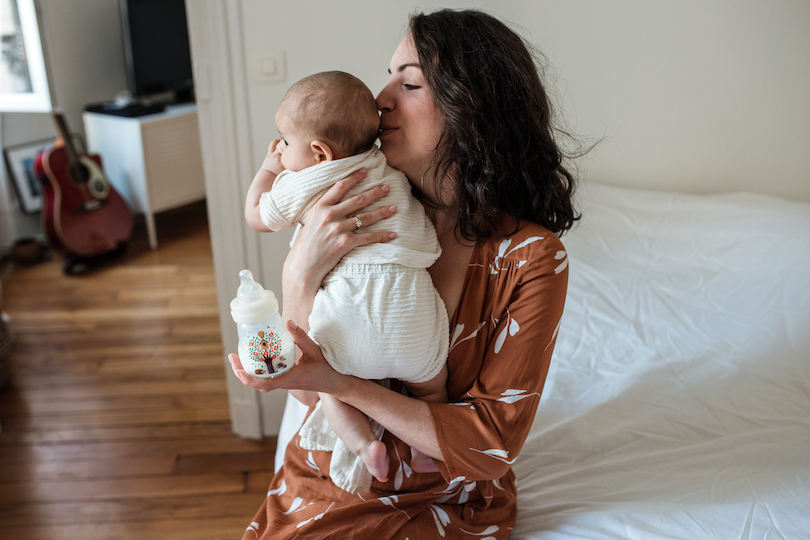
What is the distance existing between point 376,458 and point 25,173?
329cm

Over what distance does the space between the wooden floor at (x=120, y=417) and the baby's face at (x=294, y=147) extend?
125 cm

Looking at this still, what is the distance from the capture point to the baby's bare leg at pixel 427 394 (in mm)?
1049

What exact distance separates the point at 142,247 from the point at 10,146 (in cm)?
87

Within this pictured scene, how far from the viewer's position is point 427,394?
107 centimetres

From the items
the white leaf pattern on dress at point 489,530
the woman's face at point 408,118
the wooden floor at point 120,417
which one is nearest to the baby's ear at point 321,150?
the woman's face at point 408,118

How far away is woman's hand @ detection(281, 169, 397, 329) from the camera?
963 millimetres

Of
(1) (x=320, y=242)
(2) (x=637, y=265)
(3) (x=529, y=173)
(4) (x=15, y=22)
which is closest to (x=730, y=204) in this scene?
(2) (x=637, y=265)

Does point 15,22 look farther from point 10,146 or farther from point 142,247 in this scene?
point 142,247

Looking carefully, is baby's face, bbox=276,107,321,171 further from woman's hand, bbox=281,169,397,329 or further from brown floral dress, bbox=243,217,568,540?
brown floral dress, bbox=243,217,568,540

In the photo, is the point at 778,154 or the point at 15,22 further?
the point at 15,22

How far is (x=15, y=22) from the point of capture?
3.24 meters

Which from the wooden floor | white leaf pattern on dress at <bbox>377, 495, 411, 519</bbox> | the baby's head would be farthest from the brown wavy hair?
the wooden floor

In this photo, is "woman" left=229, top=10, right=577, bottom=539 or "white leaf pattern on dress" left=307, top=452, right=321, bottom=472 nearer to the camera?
"woman" left=229, top=10, right=577, bottom=539

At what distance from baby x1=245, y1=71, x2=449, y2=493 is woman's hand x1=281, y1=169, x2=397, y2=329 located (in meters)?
0.01
